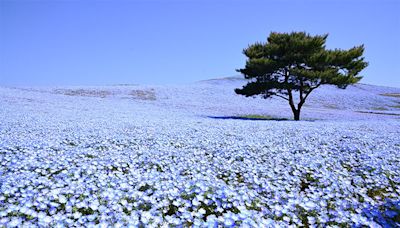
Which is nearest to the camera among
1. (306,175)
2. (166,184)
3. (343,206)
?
(343,206)

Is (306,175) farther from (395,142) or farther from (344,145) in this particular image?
(395,142)

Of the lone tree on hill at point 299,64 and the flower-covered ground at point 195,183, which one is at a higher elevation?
the lone tree on hill at point 299,64

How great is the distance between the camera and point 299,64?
2331cm

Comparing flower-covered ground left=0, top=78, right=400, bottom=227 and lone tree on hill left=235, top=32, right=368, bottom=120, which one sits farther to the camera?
lone tree on hill left=235, top=32, right=368, bottom=120

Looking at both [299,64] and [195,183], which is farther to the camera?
[299,64]

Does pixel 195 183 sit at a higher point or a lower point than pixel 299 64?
lower

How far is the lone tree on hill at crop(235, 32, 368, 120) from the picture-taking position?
2206 centimetres

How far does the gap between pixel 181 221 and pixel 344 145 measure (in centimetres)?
693

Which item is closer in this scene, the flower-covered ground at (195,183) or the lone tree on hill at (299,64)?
the flower-covered ground at (195,183)

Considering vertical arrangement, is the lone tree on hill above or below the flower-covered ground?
above

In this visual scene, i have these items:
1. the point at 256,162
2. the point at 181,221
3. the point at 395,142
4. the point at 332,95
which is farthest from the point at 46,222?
the point at 332,95

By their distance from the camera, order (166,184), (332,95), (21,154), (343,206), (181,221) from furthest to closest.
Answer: (332,95) → (21,154) → (166,184) → (343,206) → (181,221)

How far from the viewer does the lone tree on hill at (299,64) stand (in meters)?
22.1

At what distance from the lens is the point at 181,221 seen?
3477 mm
